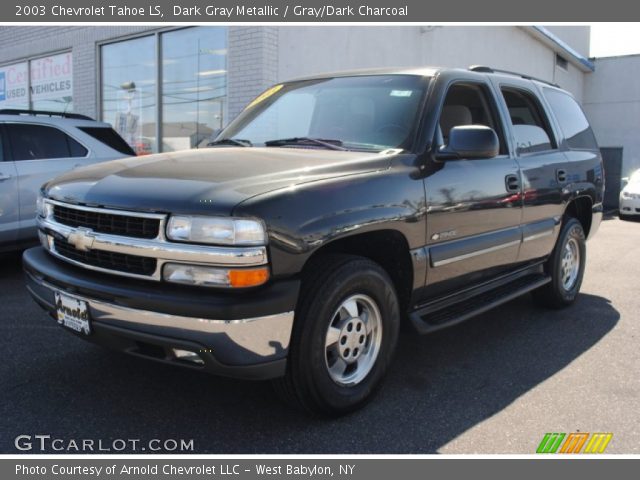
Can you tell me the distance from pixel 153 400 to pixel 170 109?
26.7ft

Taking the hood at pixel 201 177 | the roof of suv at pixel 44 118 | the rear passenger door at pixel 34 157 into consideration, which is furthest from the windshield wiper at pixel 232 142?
the roof of suv at pixel 44 118

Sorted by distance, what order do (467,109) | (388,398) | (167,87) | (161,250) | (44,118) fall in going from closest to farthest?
(161,250) → (388,398) → (467,109) → (44,118) → (167,87)

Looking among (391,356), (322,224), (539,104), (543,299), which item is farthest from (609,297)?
(322,224)

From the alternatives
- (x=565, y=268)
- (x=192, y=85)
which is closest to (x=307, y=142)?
(x=565, y=268)

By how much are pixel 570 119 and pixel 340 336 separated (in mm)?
3702

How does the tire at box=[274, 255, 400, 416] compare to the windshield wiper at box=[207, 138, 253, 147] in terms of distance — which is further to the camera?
the windshield wiper at box=[207, 138, 253, 147]

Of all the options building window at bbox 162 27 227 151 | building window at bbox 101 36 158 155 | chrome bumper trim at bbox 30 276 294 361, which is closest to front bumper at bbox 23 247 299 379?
chrome bumper trim at bbox 30 276 294 361

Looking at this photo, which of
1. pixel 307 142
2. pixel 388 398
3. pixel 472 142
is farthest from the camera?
pixel 307 142

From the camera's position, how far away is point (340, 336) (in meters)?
3.10

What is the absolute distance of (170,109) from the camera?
419 inches

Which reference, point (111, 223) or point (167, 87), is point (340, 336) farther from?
point (167, 87)

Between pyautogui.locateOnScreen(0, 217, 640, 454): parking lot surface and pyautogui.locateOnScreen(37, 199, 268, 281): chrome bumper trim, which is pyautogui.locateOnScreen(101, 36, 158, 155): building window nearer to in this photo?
pyautogui.locateOnScreen(0, 217, 640, 454): parking lot surface

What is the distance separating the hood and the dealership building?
566 cm

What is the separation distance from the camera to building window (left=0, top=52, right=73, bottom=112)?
12.5 meters
